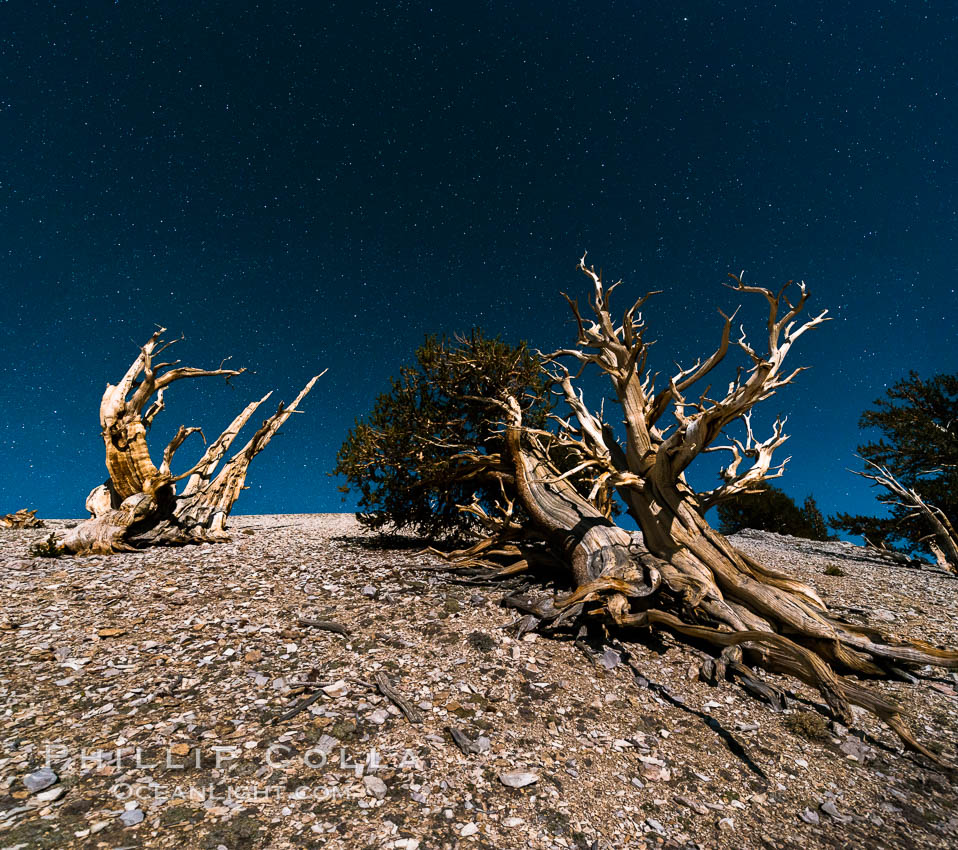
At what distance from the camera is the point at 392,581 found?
33.2 feet

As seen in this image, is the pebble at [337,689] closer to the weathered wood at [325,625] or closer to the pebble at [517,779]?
the weathered wood at [325,625]

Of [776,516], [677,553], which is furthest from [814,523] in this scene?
[677,553]

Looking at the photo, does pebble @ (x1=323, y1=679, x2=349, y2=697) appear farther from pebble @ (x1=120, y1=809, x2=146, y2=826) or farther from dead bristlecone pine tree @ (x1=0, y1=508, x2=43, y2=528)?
dead bristlecone pine tree @ (x1=0, y1=508, x2=43, y2=528)

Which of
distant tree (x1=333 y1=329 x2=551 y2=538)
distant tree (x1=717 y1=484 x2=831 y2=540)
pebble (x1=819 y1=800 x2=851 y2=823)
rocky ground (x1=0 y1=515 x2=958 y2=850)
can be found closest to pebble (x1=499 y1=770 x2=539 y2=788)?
rocky ground (x1=0 y1=515 x2=958 y2=850)

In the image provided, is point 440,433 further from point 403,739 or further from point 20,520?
point 20,520

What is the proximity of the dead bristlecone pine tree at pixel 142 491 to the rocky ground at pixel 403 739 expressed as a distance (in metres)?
4.94

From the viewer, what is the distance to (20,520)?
2025 cm

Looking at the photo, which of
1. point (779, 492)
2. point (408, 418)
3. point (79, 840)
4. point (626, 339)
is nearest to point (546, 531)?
point (626, 339)

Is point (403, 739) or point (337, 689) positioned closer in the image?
point (403, 739)

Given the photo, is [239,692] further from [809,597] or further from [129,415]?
[129,415]

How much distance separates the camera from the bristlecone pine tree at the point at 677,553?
713cm

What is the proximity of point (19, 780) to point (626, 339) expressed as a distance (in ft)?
36.2

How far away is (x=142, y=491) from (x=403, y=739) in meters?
14.1

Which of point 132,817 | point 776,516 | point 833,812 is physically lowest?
point 833,812
